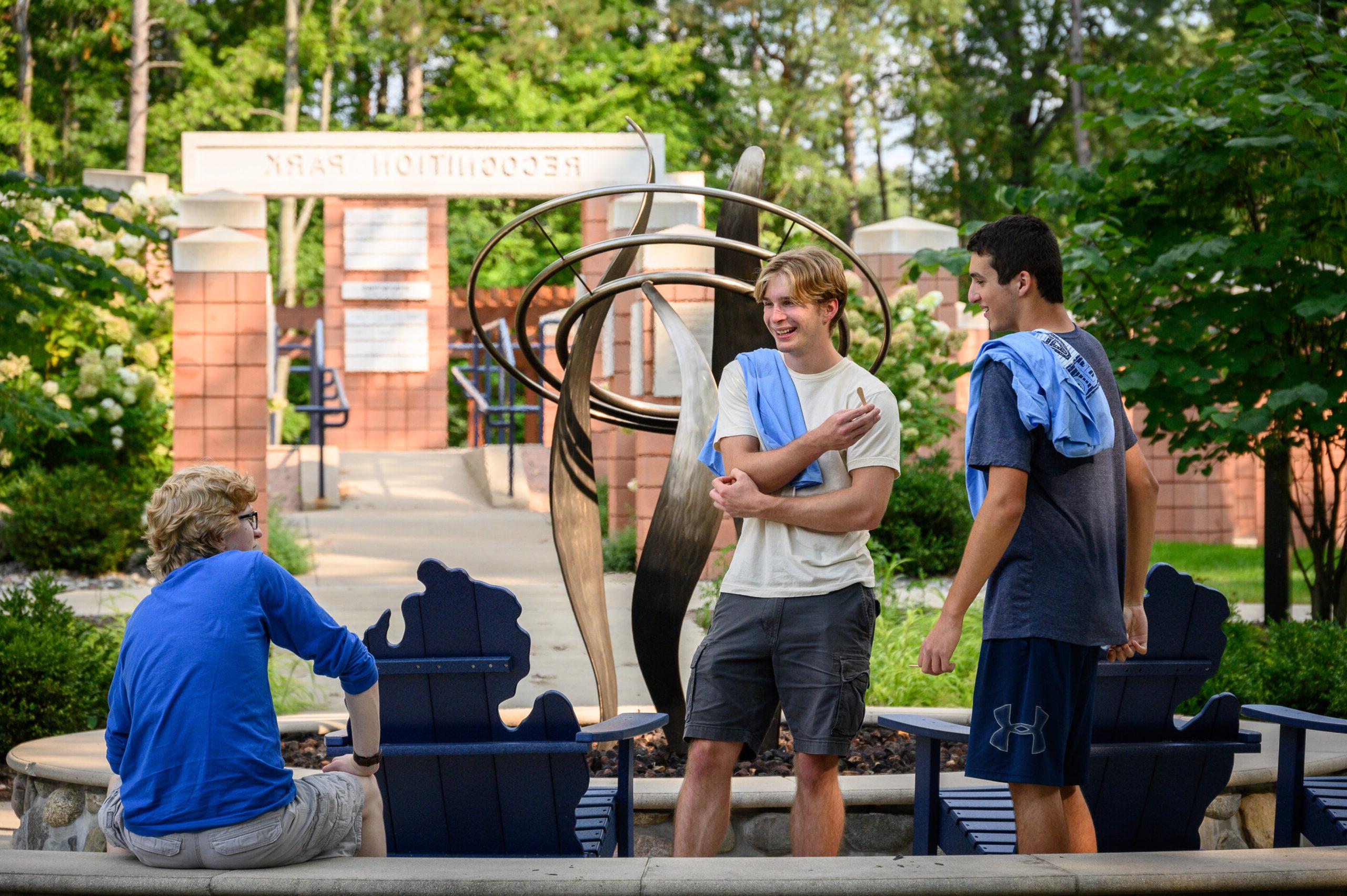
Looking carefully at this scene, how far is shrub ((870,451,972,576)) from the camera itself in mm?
9023

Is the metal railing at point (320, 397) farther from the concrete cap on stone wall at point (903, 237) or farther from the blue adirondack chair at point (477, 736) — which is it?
the blue adirondack chair at point (477, 736)

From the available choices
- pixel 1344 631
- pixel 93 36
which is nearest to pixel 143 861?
pixel 1344 631

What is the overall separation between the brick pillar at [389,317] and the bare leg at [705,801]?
14588 mm

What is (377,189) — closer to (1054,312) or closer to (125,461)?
(125,461)

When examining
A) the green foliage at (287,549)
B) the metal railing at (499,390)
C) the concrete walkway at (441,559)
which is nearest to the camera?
the concrete walkway at (441,559)

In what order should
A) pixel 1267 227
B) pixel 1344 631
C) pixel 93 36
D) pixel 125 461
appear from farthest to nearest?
1. pixel 93 36
2. pixel 125 461
3. pixel 1267 227
4. pixel 1344 631

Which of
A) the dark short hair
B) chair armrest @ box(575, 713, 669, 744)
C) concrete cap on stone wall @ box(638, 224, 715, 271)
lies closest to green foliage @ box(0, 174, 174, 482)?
concrete cap on stone wall @ box(638, 224, 715, 271)

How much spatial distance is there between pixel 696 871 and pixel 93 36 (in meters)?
24.3

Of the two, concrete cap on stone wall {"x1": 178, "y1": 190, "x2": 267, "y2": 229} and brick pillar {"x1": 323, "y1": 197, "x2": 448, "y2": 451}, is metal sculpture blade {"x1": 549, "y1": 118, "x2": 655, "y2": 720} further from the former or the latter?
brick pillar {"x1": 323, "y1": 197, "x2": 448, "y2": 451}

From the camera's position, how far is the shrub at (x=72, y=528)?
30.8 ft

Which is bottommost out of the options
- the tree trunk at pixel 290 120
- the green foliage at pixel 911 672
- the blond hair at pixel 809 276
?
the green foliage at pixel 911 672

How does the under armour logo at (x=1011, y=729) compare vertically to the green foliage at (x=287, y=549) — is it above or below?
above

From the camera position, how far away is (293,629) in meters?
2.66

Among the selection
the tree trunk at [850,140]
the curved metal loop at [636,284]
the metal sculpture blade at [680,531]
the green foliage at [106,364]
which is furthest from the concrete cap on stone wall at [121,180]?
the tree trunk at [850,140]
